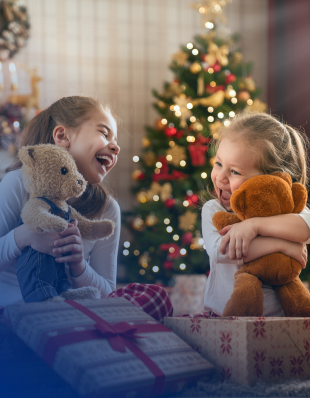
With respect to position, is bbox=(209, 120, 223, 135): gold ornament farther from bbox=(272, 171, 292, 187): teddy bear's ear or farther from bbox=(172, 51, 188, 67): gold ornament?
bbox=(272, 171, 292, 187): teddy bear's ear

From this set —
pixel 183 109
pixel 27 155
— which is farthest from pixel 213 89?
pixel 27 155

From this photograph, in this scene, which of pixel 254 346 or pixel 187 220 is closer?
pixel 254 346

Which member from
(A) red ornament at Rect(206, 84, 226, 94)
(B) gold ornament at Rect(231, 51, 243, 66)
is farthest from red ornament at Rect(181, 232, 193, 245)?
(B) gold ornament at Rect(231, 51, 243, 66)

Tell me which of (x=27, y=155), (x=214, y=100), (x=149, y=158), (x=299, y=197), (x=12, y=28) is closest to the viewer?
(x=27, y=155)

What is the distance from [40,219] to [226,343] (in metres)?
0.40

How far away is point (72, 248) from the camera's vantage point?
759mm

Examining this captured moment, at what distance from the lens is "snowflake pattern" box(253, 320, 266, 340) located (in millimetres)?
623

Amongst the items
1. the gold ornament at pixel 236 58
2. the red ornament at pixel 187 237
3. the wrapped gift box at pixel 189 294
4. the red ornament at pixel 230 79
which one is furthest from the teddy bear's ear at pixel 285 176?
the gold ornament at pixel 236 58

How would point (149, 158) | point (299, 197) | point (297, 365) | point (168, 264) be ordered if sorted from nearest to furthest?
point (297, 365)
point (299, 197)
point (168, 264)
point (149, 158)

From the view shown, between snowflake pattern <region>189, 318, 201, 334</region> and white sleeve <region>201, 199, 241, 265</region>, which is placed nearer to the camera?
snowflake pattern <region>189, 318, 201, 334</region>

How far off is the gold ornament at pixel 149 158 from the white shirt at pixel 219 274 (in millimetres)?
1896

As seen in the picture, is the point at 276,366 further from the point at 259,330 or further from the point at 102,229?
the point at 102,229

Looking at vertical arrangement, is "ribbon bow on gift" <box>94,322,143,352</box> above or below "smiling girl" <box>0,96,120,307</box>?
below

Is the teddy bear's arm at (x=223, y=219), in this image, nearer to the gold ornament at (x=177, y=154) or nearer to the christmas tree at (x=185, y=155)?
the christmas tree at (x=185, y=155)
